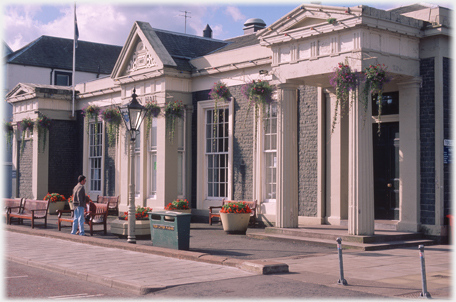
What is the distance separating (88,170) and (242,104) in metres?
10.2

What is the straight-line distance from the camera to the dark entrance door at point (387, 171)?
15.2m

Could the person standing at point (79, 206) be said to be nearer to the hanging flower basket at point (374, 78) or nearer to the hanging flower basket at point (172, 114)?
the hanging flower basket at point (172, 114)

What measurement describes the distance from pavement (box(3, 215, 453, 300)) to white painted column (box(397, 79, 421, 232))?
110 centimetres

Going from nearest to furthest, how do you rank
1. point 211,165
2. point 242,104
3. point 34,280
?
point 34,280 < point 242,104 < point 211,165

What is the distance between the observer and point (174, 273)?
9.70 metres

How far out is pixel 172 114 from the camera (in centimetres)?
1978

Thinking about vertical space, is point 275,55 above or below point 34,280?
above

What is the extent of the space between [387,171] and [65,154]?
53.8ft

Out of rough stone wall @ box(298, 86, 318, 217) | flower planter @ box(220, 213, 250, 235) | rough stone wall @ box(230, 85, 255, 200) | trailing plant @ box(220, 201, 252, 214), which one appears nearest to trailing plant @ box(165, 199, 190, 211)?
rough stone wall @ box(230, 85, 255, 200)

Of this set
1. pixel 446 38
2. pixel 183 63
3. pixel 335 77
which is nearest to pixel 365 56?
pixel 335 77

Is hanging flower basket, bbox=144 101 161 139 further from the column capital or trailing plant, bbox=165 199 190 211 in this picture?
the column capital

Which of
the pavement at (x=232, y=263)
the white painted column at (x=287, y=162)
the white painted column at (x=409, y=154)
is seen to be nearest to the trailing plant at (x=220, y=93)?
the white painted column at (x=287, y=162)

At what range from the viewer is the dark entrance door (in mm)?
15172

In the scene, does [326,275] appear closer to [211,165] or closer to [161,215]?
[161,215]
